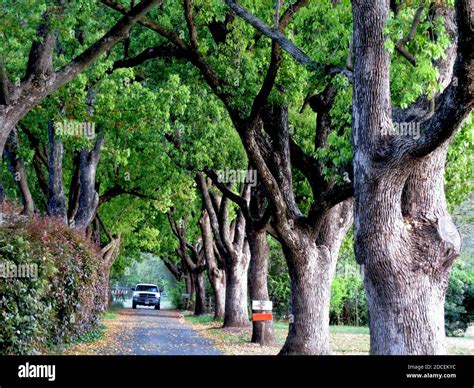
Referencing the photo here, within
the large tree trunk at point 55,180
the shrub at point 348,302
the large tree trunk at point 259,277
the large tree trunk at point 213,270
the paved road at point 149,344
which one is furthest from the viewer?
the shrub at point 348,302

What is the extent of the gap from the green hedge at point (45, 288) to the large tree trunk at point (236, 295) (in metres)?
8.81

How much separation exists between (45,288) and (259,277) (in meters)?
10.4

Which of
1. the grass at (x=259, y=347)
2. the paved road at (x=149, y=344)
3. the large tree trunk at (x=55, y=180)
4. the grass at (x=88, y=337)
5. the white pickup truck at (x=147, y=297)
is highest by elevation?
the large tree trunk at (x=55, y=180)

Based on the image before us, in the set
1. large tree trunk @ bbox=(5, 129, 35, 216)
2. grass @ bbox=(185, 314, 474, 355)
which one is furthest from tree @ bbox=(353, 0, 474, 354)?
large tree trunk @ bbox=(5, 129, 35, 216)

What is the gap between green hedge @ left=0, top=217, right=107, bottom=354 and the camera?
33.2ft

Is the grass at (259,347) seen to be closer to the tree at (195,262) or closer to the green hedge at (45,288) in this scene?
the green hedge at (45,288)

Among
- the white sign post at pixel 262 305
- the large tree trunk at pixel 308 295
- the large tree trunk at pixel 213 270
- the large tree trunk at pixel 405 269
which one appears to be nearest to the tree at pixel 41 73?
the large tree trunk at pixel 405 269

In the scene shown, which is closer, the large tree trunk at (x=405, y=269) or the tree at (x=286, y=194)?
the large tree trunk at (x=405, y=269)

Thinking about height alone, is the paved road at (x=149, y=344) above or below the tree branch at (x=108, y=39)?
below

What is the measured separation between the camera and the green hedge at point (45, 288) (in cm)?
1012

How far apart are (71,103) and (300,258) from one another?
6.70 meters

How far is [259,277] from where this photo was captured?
22.1 metres

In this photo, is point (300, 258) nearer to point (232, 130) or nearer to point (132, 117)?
point (132, 117)

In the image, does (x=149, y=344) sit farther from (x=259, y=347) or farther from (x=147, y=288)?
(x=147, y=288)
